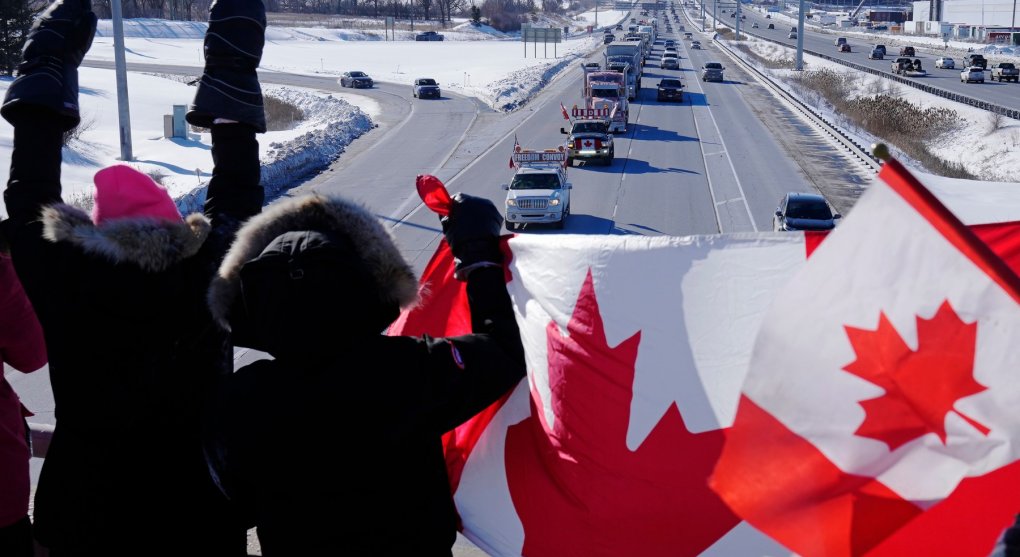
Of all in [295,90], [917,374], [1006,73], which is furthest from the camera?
[1006,73]

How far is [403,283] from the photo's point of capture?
9.53 feet

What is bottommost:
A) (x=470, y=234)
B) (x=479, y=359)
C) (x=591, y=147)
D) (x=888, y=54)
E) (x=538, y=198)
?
(x=538, y=198)

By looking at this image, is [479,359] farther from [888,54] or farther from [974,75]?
[888,54]

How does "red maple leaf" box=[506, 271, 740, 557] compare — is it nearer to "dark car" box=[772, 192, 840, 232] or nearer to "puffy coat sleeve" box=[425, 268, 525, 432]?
"puffy coat sleeve" box=[425, 268, 525, 432]

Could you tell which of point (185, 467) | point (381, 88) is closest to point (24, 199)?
point (185, 467)

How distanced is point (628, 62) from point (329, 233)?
5817 centimetres

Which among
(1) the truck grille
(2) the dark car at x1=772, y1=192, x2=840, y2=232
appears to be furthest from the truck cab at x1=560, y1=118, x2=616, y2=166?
(2) the dark car at x1=772, y1=192, x2=840, y2=232

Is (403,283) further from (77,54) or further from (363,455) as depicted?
(77,54)

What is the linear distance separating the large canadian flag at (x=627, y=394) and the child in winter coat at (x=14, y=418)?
1608mm

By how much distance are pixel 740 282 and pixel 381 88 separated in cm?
6579

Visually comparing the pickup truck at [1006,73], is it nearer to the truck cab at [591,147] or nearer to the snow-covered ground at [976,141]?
the snow-covered ground at [976,141]

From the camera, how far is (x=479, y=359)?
305cm

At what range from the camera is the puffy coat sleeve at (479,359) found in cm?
290

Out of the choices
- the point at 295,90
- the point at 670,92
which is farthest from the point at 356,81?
the point at 670,92
